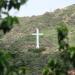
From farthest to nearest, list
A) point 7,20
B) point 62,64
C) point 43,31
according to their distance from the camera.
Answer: point 43,31, point 62,64, point 7,20

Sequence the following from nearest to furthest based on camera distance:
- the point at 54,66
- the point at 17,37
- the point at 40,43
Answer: the point at 54,66, the point at 40,43, the point at 17,37

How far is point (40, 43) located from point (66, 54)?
18741 millimetres

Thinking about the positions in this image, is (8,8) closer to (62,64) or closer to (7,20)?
(7,20)

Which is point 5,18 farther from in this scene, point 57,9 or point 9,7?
point 57,9

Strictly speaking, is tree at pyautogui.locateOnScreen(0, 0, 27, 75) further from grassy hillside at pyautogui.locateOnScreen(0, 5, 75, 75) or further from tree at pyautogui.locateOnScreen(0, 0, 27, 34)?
grassy hillside at pyautogui.locateOnScreen(0, 5, 75, 75)

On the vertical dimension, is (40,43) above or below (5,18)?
below

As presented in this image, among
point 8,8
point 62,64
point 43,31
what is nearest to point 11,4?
point 8,8

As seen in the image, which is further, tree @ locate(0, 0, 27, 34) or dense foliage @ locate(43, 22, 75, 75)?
dense foliage @ locate(43, 22, 75, 75)

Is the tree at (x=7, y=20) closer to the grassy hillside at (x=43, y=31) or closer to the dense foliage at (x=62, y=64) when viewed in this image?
the dense foliage at (x=62, y=64)

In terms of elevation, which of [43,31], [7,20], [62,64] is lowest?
[43,31]

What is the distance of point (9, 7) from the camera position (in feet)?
31.1

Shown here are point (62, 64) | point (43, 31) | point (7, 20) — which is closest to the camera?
point (7, 20)

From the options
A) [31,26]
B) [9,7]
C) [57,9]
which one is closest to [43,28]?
[31,26]

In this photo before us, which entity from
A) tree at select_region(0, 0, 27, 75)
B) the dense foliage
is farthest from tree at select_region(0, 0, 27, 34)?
the dense foliage
